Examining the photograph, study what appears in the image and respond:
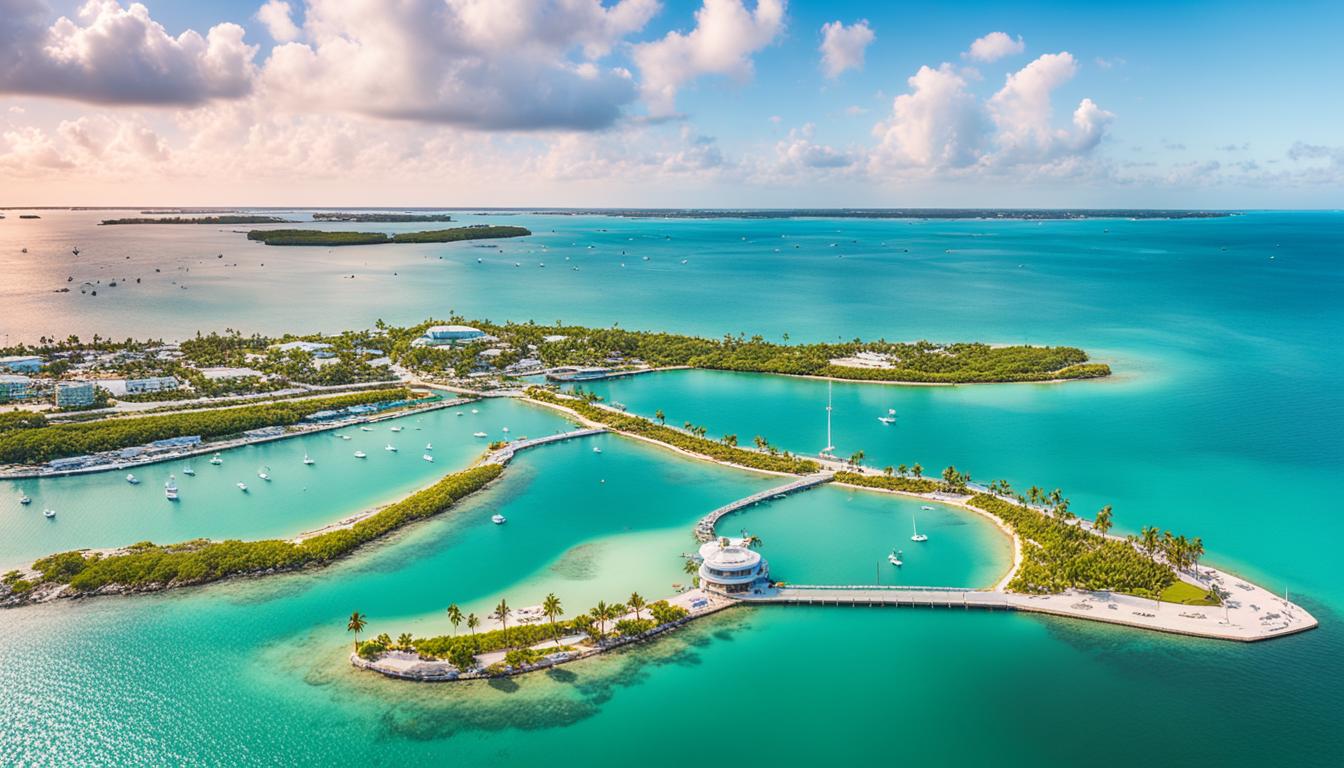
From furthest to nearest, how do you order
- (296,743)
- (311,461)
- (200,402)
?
(200,402), (311,461), (296,743)

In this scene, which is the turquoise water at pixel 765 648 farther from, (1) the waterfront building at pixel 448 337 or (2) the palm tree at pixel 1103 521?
(1) the waterfront building at pixel 448 337

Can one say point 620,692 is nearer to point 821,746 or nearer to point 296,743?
point 821,746

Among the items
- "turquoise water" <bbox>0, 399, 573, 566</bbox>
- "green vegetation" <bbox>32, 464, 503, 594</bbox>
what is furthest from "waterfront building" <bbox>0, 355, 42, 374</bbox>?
"green vegetation" <bbox>32, 464, 503, 594</bbox>

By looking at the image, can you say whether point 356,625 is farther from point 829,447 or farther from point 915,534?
point 829,447

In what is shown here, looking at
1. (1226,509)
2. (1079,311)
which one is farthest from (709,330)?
(1226,509)

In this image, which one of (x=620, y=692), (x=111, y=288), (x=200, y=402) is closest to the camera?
(x=620, y=692)

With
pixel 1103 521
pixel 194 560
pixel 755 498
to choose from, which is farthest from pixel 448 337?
pixel 1103 521
